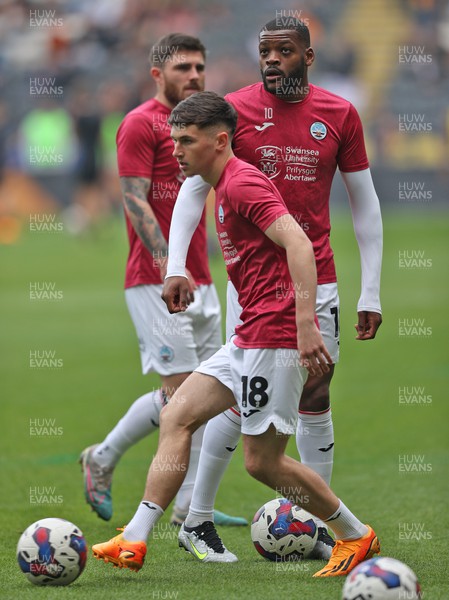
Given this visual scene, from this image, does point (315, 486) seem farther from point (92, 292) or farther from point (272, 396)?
point (92, 292)

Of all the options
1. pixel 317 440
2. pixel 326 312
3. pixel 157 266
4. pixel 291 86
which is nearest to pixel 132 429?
pixel 157 266

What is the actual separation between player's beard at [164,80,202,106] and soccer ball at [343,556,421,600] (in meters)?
3.40

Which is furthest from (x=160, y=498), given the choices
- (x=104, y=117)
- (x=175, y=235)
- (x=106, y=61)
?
(x=106, y=61)

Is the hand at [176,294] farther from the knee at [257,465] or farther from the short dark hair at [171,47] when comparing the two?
the short dark hair at [171,47]

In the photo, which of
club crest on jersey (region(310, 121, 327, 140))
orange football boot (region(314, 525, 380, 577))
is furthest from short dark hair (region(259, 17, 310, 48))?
orange football boot (region(314, 525, 380, 577))

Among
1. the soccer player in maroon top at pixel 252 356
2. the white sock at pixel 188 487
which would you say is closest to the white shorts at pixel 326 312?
the soccer player in maroon top at pixel 252 356

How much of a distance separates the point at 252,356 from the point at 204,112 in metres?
1.15

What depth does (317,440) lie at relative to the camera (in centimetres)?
626

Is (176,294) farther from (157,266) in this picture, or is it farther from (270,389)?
(157,266)

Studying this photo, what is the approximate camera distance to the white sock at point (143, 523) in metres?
5.39

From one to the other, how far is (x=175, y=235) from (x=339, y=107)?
108 centimetres

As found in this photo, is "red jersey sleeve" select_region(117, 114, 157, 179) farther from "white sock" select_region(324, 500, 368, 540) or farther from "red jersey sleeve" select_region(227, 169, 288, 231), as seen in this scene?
"white sock" select_region(324, 500, 368, 540)

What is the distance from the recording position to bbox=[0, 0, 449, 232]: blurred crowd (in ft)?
101

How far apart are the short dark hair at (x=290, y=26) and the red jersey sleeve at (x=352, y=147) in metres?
0.43
